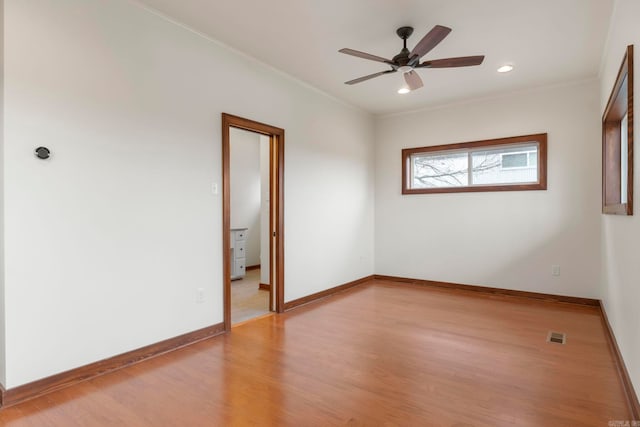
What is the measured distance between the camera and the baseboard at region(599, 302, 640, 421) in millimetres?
1929

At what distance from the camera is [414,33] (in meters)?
3.04

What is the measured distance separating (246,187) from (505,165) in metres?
4.69

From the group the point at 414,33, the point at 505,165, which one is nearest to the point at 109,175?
the point at 414,33

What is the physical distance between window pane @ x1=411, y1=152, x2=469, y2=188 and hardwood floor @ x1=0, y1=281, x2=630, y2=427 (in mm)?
2259

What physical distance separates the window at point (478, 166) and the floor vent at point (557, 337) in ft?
6.55

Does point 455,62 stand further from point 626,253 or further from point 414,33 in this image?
point 626,253

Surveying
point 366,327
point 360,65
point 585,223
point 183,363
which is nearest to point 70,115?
point 183,363

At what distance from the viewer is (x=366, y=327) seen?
3.47 meters

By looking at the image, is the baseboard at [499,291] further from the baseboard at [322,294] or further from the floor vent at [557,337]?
the floor vent at [557,337]

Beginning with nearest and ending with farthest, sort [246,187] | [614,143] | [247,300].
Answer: [614,143], [247,300], [246,187]

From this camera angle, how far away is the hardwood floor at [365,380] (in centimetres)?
196

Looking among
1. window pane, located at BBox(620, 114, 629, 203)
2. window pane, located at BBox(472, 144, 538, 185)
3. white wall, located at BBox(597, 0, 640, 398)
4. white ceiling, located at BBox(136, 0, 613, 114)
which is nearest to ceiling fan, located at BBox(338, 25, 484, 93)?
white ceiling, located at BBox(136, 0, 613, 114)

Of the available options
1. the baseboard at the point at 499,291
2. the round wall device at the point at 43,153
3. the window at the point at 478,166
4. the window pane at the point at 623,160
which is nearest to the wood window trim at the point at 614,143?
the window pane at the point at 623,160

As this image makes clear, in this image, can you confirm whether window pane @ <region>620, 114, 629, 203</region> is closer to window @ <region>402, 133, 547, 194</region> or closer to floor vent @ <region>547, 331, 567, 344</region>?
window @ <region>402, 133, 547, 194</region>
